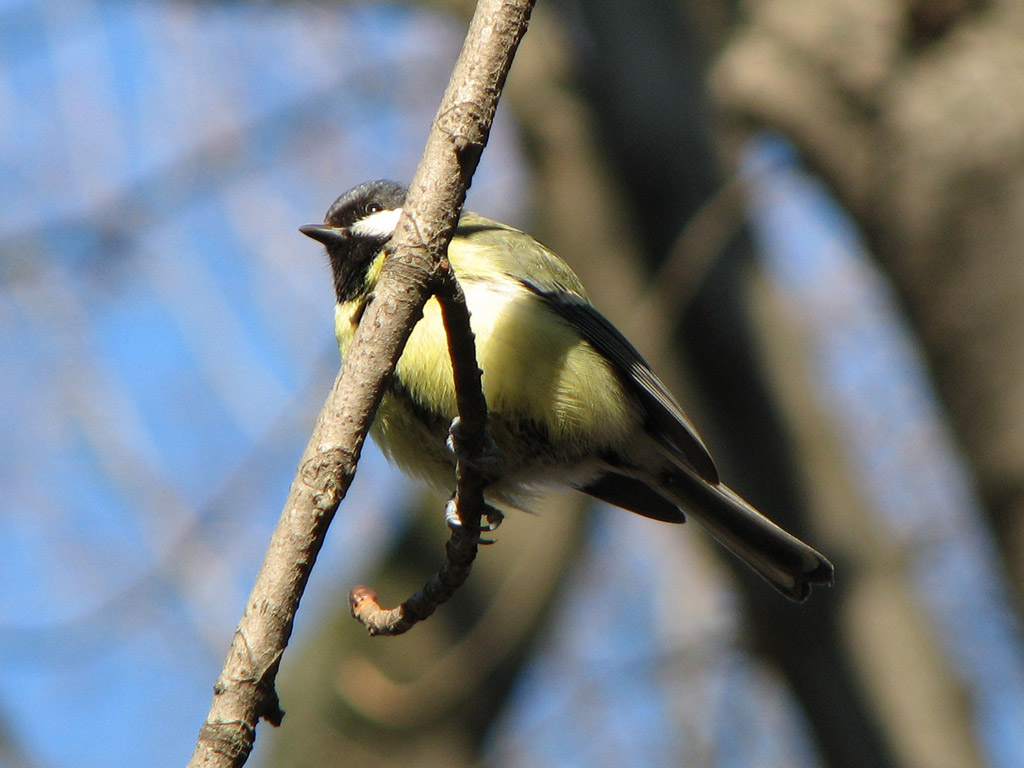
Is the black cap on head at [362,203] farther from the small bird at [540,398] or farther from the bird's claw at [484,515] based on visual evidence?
the bird's claw at [484,515]

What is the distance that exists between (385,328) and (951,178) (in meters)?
2.95

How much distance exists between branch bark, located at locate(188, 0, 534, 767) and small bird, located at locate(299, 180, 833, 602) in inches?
34.2

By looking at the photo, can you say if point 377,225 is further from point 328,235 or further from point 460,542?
point 460,542

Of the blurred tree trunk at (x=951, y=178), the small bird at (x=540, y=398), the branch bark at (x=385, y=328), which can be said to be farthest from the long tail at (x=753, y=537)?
the branch bark at (x=385, y=328)

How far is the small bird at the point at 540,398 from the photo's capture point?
2385mm

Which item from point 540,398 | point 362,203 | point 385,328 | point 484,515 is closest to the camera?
point 385,328

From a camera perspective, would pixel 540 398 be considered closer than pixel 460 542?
No

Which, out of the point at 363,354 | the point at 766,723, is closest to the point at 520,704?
the point at 766,723

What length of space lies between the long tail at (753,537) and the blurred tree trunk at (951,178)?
134 cm

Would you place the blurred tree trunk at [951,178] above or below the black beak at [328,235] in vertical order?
below

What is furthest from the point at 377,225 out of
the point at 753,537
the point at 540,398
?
the point at 753,537

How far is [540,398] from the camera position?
2443 millimetres

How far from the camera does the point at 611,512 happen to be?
6480 mm

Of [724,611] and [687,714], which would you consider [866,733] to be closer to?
[724,611]
